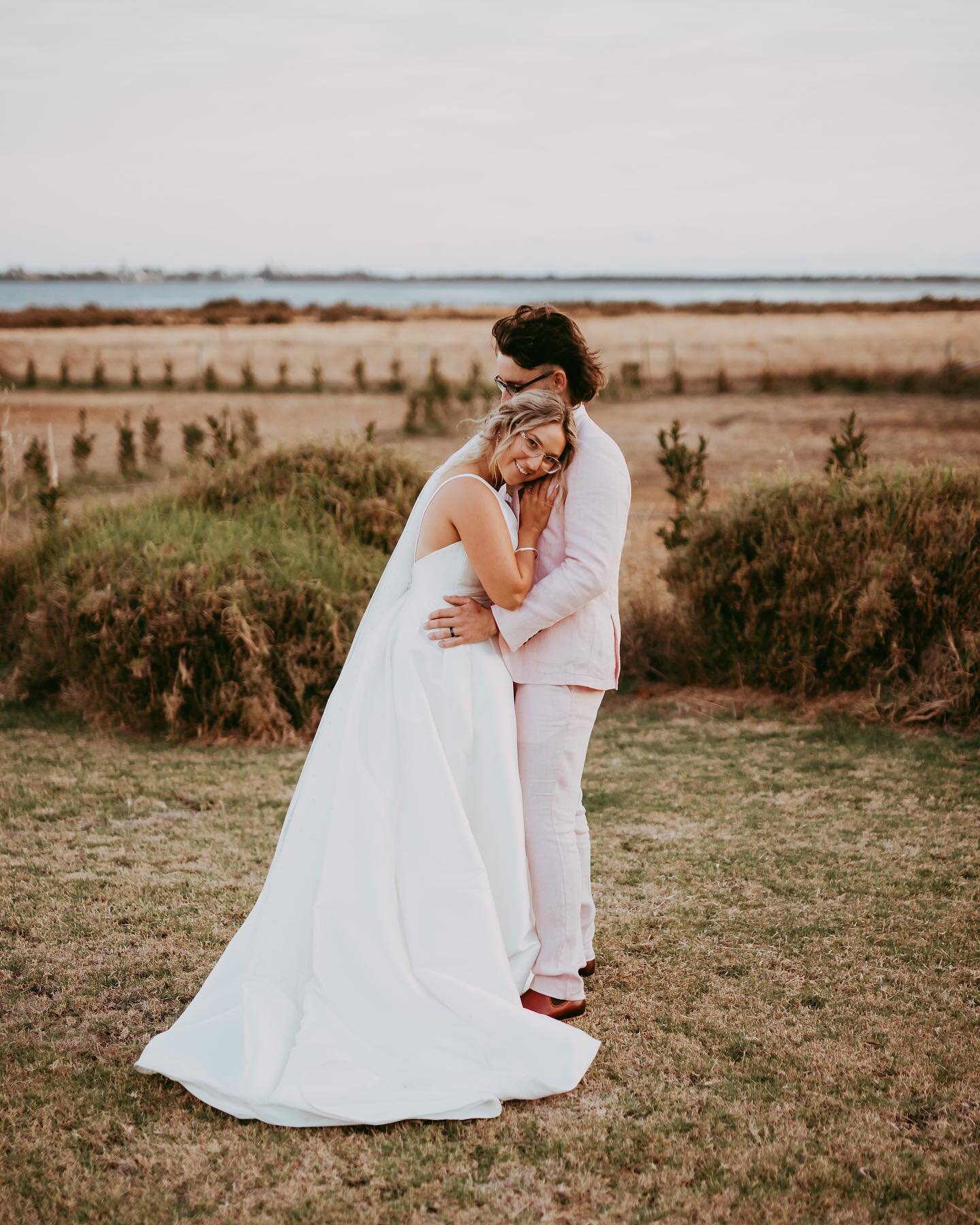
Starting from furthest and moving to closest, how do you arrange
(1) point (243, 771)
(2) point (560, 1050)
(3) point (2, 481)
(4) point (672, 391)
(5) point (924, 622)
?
(4) point (672, 391), (3) point (2, 481), (5) point (924, 622), (1) point (243, 771), (2) point (560, 1050)

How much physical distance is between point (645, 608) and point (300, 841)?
514 cm

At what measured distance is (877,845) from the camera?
207 inches

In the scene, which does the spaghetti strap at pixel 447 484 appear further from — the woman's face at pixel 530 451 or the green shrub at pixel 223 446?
the green shrub at pixel 223 446

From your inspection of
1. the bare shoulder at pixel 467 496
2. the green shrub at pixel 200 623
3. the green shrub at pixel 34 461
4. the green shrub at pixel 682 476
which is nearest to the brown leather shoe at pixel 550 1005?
the bare shoulder at pixel 467 496

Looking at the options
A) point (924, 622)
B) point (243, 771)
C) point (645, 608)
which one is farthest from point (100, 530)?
point (924, 622)

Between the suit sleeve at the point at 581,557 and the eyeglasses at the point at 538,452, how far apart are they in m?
0.08

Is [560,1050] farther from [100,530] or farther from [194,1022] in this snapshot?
[100,530]

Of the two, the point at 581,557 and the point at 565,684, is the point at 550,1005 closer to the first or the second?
the point at 565,684

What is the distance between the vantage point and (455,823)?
334 cm

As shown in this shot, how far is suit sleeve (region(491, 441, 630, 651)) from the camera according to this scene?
135 inches

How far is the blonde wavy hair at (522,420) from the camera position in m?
3.36

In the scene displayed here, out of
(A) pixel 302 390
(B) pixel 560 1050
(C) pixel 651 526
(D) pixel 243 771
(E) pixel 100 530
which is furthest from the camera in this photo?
(A) pixel 302 390

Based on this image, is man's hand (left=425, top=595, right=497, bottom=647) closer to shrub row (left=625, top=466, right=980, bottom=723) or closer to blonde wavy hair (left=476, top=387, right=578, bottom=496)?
blonde wavy hair (left=476, top=387, right=578, bottom=496)

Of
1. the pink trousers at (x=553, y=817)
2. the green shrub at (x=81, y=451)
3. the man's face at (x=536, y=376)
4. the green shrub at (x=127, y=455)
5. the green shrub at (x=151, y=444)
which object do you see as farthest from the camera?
the green shrub at (x=151, y=444)
